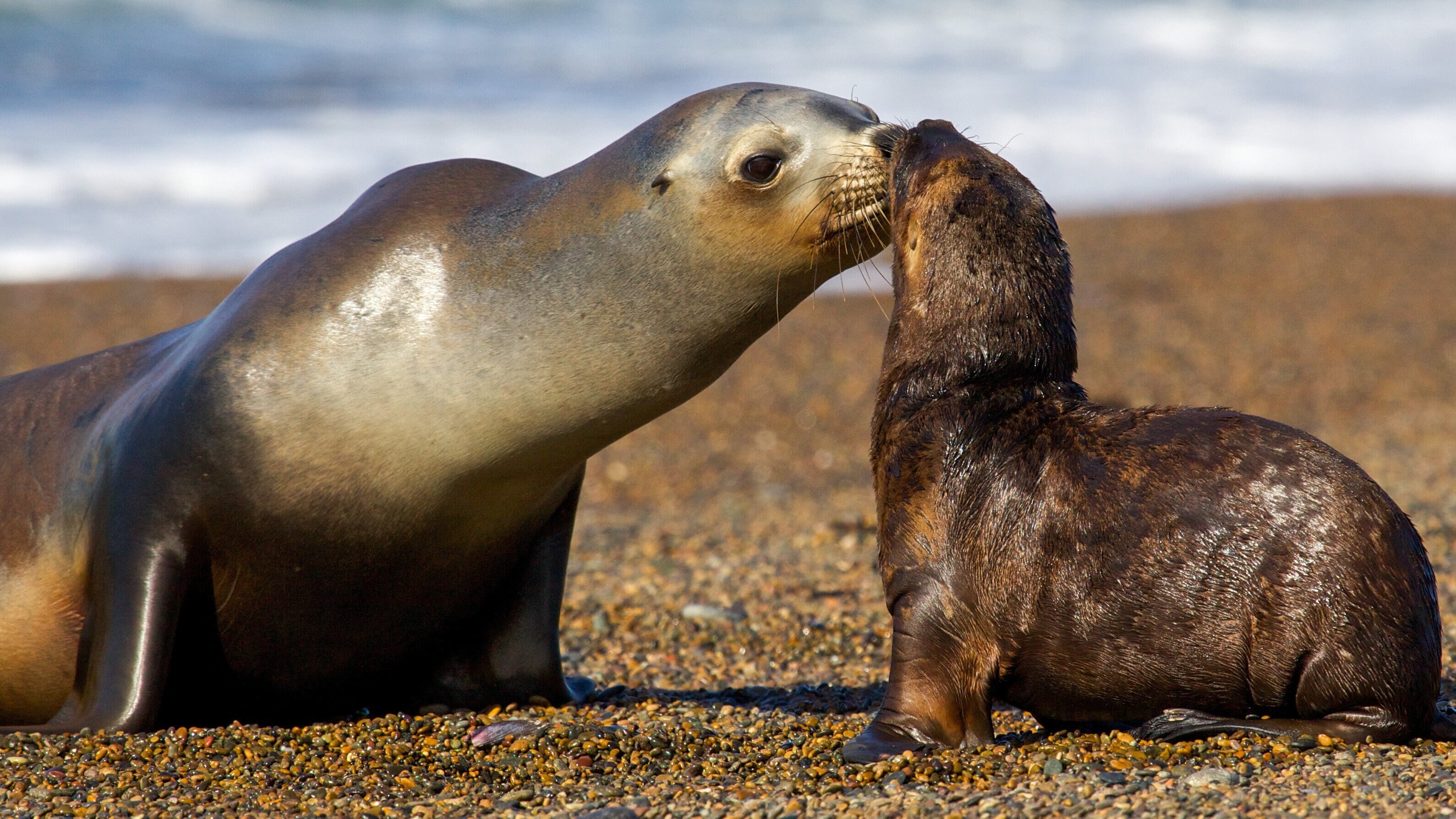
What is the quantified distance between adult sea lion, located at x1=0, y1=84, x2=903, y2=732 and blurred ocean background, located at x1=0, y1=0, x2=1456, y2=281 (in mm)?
8652

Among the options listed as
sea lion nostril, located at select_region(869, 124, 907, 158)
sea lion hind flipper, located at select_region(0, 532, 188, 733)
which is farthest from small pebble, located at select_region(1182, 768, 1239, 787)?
sea lion hind flipper, located at select_region(0, 532, 188, 733)

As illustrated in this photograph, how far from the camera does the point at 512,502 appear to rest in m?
4.81

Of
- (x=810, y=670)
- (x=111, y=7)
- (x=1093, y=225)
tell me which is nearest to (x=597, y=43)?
(x=111, y=7)

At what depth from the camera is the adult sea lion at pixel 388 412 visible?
179 inches

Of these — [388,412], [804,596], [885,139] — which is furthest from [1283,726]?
[804,596]

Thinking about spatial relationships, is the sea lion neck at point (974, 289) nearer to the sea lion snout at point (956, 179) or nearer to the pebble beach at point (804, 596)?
the sea lion snout at point (956, 179)

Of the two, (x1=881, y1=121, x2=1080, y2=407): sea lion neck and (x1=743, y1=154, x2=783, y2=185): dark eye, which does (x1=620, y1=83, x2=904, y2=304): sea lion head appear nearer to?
(x1=743, y1=154, x2=783, y2=185): dark eye

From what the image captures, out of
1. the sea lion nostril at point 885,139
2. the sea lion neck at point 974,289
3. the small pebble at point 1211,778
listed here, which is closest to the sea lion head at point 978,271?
Answer: the sea lion neck at point 974,289

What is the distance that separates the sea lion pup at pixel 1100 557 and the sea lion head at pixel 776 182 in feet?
1.17

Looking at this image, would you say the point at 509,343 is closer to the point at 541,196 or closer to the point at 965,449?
the point at 541,196

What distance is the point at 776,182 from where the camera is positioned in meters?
4.65

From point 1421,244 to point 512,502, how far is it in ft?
44.3

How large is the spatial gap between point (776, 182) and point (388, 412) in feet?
4.28

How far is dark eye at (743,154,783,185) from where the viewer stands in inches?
184
